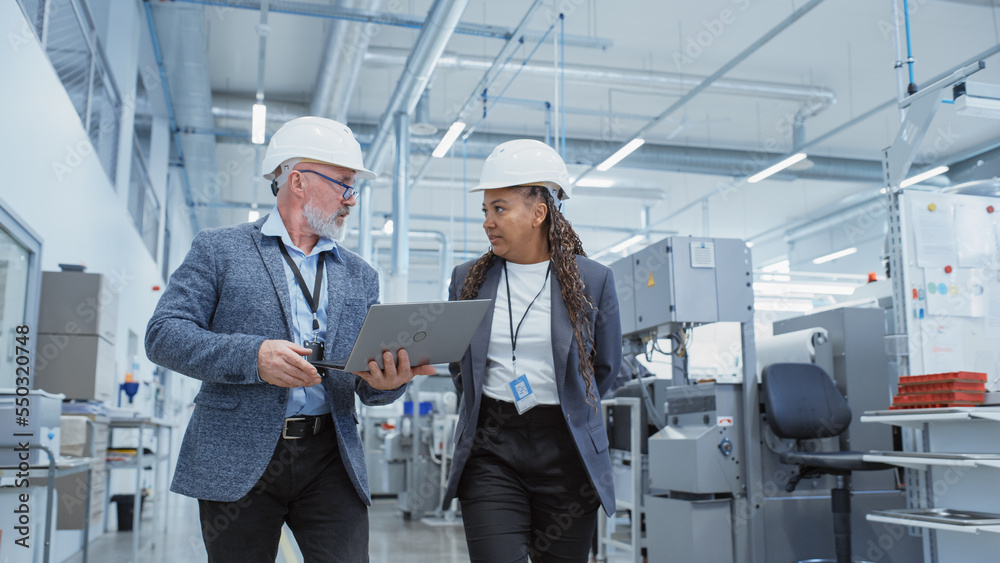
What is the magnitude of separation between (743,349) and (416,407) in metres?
4.51

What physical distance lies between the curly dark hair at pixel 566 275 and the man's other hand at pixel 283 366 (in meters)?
0.61

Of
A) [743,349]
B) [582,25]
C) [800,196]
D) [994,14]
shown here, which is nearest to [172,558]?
[743,349]

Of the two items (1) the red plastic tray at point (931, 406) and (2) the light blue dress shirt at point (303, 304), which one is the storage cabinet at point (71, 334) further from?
(1) the red plastic tray at point (931, 406)

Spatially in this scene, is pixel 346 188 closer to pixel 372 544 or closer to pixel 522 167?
pixel 522 167

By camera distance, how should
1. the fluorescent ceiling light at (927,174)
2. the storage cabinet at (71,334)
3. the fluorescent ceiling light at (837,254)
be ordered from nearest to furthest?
the storage cabinet at (71,334) → the fluorescent ceiling light at (927,174) → the fluorescent ceiling light at (837,254)

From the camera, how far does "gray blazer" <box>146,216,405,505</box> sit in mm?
1455

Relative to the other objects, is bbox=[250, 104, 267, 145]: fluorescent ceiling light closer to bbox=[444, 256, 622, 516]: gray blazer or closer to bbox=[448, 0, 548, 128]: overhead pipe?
bbox=[448, 0, 548, 128]: overhead pipe

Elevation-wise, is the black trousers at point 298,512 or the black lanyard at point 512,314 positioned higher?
the black lanyard at point 512,314

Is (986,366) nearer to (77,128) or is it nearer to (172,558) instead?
(172,558)

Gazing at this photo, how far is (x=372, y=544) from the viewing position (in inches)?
233

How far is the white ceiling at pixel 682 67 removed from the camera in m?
8.03

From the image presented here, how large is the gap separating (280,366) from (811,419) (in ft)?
10.4

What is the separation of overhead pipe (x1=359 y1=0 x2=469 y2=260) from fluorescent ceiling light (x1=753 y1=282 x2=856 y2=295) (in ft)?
22.7

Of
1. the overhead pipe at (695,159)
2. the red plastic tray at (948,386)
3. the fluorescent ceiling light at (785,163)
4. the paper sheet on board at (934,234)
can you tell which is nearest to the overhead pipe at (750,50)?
the fluorescent ceiling light at (785,163)
